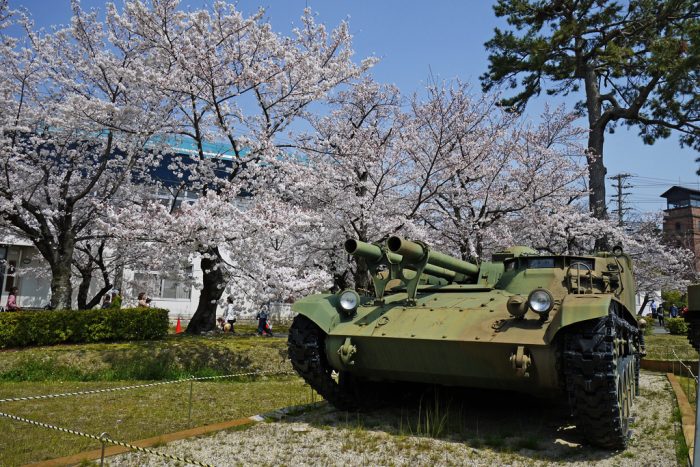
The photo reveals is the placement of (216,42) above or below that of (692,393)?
above

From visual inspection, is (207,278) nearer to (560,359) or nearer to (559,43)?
(560,359)

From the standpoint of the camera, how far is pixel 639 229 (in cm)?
2936

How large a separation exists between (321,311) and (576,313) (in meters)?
2.98

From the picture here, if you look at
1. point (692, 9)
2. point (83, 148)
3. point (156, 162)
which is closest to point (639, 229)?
point (692, 9)

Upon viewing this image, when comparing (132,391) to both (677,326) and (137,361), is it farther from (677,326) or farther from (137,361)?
(677,326)

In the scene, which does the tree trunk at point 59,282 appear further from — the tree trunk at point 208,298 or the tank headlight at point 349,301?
the tank headlight at point 349,301

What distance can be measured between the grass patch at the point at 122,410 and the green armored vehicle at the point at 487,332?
1885 millimetres

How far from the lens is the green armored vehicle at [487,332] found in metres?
5.60

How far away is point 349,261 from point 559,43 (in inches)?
383

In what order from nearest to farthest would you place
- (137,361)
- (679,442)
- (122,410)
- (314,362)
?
(679,442) < (314,362) < (122,410) < (137,361)

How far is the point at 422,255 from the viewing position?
7141 mm

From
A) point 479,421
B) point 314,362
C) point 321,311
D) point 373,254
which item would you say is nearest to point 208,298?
point 321,311

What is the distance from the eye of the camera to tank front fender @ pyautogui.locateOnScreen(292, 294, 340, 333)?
7.09m

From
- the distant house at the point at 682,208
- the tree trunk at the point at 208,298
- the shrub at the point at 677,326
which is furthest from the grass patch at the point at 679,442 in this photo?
the distant house at the point at 682,208
